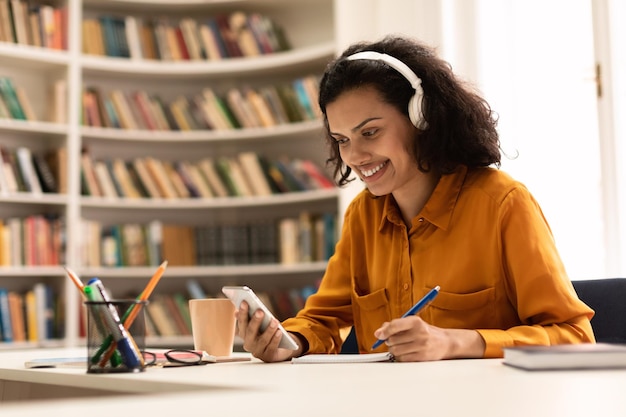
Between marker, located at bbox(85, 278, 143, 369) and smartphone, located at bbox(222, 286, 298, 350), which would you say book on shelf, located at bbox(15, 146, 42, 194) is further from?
marker, located at bbox(85, 278, 143, 369)

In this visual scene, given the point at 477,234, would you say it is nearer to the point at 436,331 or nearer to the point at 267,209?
the point at 436,331

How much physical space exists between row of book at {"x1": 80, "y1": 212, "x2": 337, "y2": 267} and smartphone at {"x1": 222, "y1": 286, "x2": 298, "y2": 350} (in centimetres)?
259

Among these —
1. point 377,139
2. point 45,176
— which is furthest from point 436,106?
point 45,176

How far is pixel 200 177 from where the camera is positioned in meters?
4.38

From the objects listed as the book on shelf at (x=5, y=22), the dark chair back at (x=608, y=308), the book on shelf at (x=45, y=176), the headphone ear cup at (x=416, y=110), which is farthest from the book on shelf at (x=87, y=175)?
the dark chair back at (x=608, y=308)

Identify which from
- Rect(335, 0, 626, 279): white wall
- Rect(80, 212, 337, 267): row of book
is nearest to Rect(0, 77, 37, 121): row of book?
Rect(80, 212, 337, 267): row of book

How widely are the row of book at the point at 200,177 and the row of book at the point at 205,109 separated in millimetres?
198

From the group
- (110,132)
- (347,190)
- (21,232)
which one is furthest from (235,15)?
(21,232)

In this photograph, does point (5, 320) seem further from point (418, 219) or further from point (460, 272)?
point (460, 272)

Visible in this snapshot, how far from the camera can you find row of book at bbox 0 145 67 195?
3975 millimetres

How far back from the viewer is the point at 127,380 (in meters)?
1.03

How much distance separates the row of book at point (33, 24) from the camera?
403 cm

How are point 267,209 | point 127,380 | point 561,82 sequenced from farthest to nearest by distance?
point 267,209 < point 561,82 < point 127,380

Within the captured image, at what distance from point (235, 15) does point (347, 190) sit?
4.06 feet
